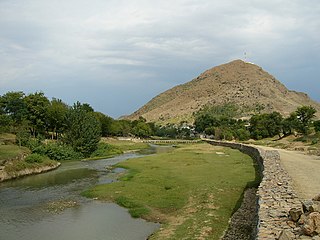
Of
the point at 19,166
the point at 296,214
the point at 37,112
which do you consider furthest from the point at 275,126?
the point at 296,214

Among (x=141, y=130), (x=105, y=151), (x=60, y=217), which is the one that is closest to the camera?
(x=60, y=217)

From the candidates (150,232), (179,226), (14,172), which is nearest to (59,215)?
(150,232)

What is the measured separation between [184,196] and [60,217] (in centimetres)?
960

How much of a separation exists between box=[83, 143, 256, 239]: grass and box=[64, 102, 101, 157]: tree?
30.9 metres

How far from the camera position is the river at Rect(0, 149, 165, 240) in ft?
64.3

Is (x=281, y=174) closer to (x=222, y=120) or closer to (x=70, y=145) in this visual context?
(x=70, y=145)

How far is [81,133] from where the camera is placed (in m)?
69.1

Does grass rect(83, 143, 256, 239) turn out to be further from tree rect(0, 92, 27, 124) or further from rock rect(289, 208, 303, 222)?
tree rect(0, 92, 27, 124)

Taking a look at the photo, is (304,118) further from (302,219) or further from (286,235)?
(286,235)

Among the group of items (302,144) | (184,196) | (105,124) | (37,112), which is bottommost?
(184,196)

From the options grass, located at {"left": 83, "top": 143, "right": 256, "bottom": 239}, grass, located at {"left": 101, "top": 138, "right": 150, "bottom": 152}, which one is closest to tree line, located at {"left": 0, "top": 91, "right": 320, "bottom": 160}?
grass, located at {"left": 101, "top": 138, "right": 150, "bottom": 152}

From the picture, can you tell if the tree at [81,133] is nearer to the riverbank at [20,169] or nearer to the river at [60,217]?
the riverbank at [20,169]

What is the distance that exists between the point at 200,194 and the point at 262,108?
173997mm

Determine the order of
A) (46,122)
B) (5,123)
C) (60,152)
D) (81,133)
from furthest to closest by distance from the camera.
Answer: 1. (46,122)
2. (5,123)
3. (81,133)
4. (60,152)
